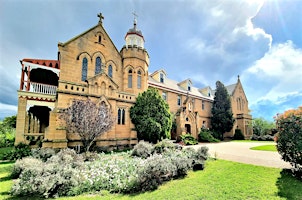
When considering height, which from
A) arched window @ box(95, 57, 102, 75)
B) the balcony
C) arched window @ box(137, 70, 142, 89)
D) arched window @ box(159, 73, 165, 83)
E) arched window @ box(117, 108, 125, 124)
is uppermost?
arched window @ box(159, 73, 165, 83)

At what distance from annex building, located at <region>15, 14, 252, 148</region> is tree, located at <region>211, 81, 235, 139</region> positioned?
11.4m

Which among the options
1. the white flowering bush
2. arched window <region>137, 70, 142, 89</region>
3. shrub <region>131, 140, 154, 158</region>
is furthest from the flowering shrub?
arched window <region>137, 70, 142, 89</region>

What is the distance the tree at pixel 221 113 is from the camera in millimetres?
31339

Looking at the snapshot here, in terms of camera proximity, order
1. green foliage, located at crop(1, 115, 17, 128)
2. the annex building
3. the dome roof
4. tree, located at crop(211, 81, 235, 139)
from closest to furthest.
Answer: the annex building
the dome roof
green foliage, located at crop(1, 115, 17, 128)
tree, located at crop(211, 81, 235, 139)

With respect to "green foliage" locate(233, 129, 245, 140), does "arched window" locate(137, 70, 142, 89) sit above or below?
above

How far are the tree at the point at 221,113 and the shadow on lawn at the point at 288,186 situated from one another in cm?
2526

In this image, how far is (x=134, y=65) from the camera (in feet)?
66.6

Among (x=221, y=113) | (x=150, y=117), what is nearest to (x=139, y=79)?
(x=150, y=117)

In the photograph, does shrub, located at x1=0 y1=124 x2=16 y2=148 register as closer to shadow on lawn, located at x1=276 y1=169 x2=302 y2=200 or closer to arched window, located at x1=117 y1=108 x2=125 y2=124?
arched window, located at x1=117 y1=108 x2=125 y2=124

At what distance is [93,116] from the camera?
11.5 m

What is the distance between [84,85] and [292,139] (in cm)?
1638

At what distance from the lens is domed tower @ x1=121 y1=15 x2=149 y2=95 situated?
2016 cm

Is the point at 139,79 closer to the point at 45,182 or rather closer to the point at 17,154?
the point at 17,154

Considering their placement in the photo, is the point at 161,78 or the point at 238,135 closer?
the point at 161,78
